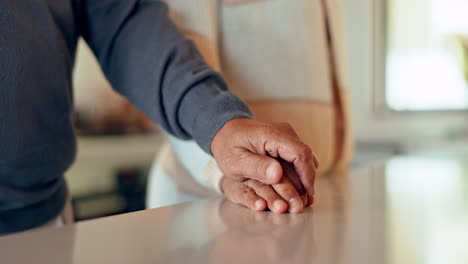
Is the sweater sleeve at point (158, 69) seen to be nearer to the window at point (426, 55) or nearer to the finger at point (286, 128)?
the finger at point (286, 128)

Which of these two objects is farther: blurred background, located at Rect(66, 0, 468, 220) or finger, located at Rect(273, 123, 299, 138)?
blurred background, located at Rect(66, 0, 468, 220)

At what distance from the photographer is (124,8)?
1.96ft

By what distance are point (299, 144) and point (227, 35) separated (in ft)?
1.19

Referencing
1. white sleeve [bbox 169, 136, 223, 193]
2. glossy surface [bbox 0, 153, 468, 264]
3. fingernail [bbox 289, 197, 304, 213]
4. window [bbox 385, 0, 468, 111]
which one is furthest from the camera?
window [bbox 385, 0, 468, 111]

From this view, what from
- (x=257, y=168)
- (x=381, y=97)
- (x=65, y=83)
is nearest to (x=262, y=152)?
(x=257, y=168)

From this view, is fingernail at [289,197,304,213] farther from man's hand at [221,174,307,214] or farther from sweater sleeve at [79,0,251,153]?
sweater sleeve at [79,0,251,153]

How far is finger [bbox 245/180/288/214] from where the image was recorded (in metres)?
0.40

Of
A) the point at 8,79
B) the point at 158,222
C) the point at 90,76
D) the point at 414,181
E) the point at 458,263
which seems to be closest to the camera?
the point at 458,263


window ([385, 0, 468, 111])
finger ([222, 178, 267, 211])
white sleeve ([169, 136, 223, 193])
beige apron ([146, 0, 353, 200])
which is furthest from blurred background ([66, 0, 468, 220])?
finger ([222, 178, 267, 211])

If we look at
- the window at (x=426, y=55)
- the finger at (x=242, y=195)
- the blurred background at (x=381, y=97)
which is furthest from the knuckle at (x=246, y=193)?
the window at (x=426, y=55)

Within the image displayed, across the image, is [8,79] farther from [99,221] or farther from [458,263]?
[458,263]

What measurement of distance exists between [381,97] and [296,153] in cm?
186

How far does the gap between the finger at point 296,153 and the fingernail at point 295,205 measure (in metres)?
0.02

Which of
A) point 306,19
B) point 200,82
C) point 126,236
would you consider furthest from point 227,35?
point 126,236
